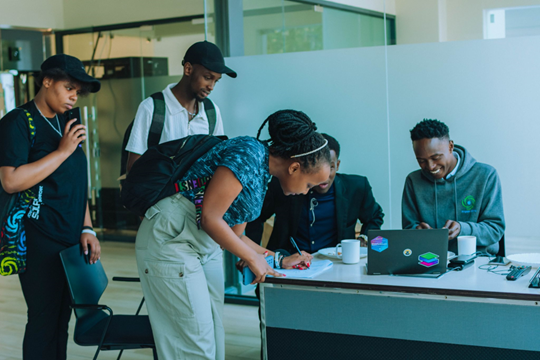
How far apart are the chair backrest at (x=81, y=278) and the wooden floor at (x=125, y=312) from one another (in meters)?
0.76

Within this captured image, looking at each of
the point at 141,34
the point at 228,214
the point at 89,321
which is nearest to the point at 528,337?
the point at 228,214

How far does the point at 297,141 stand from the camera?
1.92 meters

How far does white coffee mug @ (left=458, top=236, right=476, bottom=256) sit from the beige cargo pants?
1.13 m

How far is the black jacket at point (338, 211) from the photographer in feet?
9.77

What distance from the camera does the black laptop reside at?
2.10m

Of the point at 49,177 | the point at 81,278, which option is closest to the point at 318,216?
the point at 81,278

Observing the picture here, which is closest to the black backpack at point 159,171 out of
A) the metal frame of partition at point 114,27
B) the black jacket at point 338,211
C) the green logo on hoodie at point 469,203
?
the black jacket at point 338,211

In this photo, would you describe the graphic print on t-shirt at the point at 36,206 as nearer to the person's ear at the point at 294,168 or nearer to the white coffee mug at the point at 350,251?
the person's ear at the point at 294,168

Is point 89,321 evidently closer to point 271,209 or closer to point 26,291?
point 26,291

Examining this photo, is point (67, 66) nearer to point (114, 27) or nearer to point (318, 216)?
point (318, 216)

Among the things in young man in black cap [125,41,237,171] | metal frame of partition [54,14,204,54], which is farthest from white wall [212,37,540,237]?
metal frame of partition [54,14,204,54]

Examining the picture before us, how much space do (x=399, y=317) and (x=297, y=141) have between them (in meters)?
0.76

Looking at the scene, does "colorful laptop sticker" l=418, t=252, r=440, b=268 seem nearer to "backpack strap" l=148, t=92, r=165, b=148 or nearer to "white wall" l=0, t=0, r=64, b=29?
"backpack strap" l=148, t=92, r=165, b=148

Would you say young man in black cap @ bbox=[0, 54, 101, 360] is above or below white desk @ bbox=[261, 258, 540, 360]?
above
